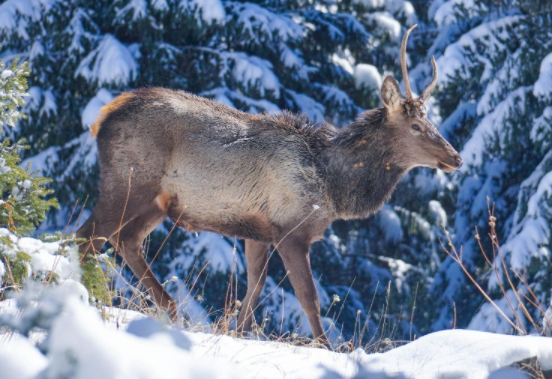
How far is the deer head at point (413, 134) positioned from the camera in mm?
6145

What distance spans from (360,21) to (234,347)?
12235 millimetres

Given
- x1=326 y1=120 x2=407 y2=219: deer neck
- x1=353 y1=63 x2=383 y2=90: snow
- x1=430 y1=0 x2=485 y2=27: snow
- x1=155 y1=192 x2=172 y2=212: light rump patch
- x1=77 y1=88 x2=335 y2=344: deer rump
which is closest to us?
x1=77 y1=88 x2=335 y2=344: deer rump

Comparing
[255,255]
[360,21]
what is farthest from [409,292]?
[255,255]

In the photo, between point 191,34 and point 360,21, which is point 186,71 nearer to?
point 191,34

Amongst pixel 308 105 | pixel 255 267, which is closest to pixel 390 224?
pixel 308 105

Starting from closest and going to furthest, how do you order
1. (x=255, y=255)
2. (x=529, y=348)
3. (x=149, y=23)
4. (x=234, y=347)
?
(x=529, y=348) → (x=234, y=347) → (x=255, y=255) → (x=149, y=23)

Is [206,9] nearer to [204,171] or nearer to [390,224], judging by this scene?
[390,224]

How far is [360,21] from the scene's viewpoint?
50.1 feet

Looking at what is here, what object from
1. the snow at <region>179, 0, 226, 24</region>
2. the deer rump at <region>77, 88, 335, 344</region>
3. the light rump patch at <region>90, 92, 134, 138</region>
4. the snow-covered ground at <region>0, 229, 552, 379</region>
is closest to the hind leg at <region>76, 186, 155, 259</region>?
the deer rump at <region>77, 88, 335, 344</region>

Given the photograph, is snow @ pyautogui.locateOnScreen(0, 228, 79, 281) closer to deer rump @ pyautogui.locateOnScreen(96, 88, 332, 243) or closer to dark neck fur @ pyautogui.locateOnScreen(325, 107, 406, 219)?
deer rump @ pyautogui.locateOnScreen(96, 88, 332, 243)

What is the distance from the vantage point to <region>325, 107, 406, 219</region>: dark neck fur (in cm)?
620

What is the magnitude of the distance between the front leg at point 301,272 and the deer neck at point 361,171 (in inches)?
21.7

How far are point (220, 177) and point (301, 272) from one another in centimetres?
88

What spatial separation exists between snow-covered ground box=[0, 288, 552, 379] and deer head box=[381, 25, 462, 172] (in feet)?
8.18
